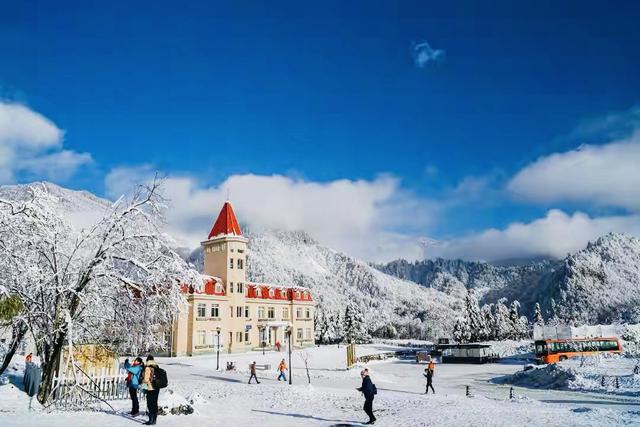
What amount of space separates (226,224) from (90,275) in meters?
47.9

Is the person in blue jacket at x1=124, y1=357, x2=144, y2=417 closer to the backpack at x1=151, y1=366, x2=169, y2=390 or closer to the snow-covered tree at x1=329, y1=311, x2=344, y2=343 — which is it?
the backpack at x1=151, y1=366, x2=169, y2=390

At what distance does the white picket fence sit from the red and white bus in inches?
1867

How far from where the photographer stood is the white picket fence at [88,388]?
53.6ft

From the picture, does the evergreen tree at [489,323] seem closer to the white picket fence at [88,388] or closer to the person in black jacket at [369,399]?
the person in black jacket at [369,399]

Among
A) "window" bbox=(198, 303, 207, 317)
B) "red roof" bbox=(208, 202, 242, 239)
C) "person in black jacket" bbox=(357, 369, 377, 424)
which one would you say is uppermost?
"red roof" bbox=(208, 202, 242, 239)

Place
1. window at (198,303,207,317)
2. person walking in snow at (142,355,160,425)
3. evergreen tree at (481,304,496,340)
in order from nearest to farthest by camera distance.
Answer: person walking in snow at (142,355,160,425) → window at (198,303,207,317) → evergreen tree at (481,304,496,340)

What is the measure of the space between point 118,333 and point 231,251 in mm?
45051

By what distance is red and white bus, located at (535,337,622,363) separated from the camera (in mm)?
54250

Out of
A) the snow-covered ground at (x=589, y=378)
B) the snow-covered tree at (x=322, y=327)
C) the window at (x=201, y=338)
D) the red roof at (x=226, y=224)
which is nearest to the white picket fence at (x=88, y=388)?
the snow-covered ground at (x=589, y=378)

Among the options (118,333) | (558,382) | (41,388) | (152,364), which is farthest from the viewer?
(558,382)

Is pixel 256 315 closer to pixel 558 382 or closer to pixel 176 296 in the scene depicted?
pixel 558 382

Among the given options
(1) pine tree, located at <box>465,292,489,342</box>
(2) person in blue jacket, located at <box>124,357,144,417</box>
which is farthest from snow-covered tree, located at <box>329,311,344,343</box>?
(2) person in blue jacket, located at <box>124,357,144,417</box>

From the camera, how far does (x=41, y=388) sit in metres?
16.6

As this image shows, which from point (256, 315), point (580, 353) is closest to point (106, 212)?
point (256, 315)
